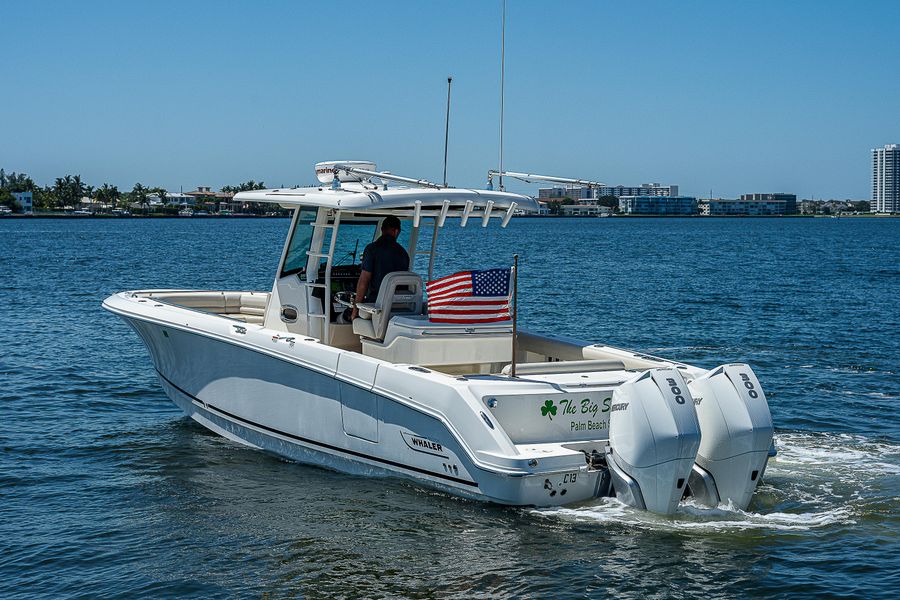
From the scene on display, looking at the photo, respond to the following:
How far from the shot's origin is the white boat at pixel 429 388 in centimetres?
812

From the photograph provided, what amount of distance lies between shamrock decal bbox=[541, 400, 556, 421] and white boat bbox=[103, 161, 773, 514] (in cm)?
1

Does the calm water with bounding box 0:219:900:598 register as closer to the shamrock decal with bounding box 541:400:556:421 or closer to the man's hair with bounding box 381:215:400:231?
the shamrock decal with bounding box 541:400:556:421

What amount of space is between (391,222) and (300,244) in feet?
3.27

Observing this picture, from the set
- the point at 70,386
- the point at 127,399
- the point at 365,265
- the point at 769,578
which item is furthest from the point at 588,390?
the point at 70,386

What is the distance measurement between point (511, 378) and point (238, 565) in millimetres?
2779

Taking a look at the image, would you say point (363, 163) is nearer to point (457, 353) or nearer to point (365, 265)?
point (365, 265)

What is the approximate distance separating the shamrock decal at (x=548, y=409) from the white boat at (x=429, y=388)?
14 mm

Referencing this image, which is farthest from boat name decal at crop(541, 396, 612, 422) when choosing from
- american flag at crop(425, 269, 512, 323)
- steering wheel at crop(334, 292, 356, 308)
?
steering wheel at crop(334, 292, 356, 308)

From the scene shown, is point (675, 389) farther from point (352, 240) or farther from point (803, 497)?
point (352, 240)

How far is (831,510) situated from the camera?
8859mm

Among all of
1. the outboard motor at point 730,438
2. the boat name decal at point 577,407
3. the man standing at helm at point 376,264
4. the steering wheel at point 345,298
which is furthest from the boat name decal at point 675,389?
the steering wheel at point 345,298

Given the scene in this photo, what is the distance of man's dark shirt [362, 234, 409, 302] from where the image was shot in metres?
10.6

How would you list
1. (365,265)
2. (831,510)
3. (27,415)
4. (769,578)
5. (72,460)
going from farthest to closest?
(27,415) < (72,460) < (365,265) < (831,510) < (769,578)

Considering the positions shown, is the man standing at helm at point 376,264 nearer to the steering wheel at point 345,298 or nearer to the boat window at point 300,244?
the steering wheel at point 345,298
